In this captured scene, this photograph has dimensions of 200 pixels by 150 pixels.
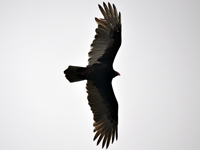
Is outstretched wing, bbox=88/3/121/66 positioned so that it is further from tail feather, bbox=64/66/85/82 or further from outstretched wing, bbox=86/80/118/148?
outstretched wing, bbox=86/80/118/148

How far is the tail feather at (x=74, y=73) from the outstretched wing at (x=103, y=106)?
48 cm

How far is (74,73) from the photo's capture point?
35.1 feet

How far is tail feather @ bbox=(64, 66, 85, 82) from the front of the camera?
35.0 ft

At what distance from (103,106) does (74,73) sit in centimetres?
142

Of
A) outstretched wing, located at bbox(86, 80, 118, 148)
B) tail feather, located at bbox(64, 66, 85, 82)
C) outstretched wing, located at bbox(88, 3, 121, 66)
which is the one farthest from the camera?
outstretched wing, located at bbox(86, 80, 118, 148)

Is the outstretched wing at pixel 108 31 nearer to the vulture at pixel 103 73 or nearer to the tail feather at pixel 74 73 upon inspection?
the vulture at pixel 103 73

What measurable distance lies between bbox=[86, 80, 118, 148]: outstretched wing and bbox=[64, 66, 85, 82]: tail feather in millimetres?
482

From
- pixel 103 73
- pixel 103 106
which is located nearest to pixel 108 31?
pixel 103 73

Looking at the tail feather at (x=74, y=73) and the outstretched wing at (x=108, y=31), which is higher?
the outstretched wing at (x=108, y=31)

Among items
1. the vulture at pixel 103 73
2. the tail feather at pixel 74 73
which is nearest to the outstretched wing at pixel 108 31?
the vulture at pixel 103 73

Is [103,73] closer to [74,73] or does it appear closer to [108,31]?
[74,73]

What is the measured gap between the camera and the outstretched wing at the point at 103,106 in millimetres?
11180

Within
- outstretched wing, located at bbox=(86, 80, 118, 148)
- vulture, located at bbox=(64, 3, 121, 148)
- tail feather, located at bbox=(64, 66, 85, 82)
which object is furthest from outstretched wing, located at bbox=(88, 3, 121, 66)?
outstretched wing, located at bbox=(86, 80, 118, 148)
